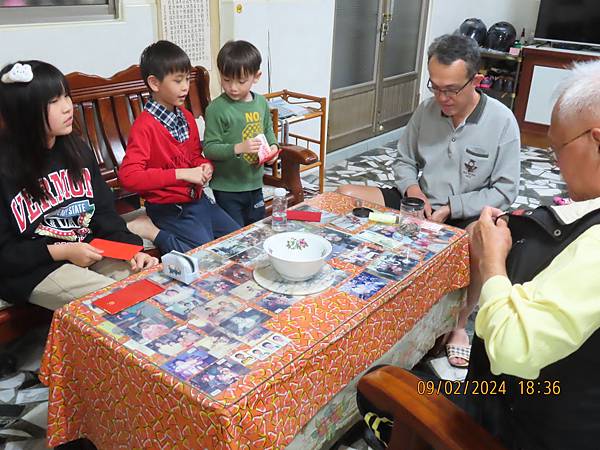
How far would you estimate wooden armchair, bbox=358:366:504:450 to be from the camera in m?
0.98

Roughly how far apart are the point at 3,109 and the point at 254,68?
0.95 m

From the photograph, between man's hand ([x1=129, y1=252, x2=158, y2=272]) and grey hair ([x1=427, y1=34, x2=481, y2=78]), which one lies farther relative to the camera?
grey hair ([x1=427, y1=34, x2=481, y2=78])

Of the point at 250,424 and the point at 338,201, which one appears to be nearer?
the point at 250,424

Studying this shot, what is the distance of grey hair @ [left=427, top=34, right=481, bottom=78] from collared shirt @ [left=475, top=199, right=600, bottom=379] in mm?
1376

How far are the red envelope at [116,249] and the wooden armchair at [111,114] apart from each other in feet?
2.06

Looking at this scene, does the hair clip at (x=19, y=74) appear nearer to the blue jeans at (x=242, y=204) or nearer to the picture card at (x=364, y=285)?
the blue jeans at (x=242, y=204)

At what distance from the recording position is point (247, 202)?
251cm

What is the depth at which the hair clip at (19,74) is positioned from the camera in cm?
168

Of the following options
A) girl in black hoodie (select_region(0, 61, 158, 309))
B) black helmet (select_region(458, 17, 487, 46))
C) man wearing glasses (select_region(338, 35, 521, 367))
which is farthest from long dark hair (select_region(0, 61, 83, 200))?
black helmet (select_region(458, 17, 487, 46))

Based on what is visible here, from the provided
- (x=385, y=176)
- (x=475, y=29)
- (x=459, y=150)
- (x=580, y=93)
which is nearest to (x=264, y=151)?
(x=459, y=150)

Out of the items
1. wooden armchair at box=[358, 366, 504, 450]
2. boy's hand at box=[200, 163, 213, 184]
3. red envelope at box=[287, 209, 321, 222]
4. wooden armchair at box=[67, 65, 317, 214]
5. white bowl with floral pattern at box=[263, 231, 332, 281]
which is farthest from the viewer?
A: wooden armchair at box=[67, 65, 317, 214]

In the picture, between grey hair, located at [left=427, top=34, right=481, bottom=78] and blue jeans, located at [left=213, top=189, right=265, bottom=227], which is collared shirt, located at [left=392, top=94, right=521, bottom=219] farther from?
blue jeans, located at [left=213, top=189, right=265, bottom=227]

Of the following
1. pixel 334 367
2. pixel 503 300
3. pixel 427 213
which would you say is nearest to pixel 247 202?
pixel 427 213

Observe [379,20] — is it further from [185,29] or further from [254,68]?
[254,68]
